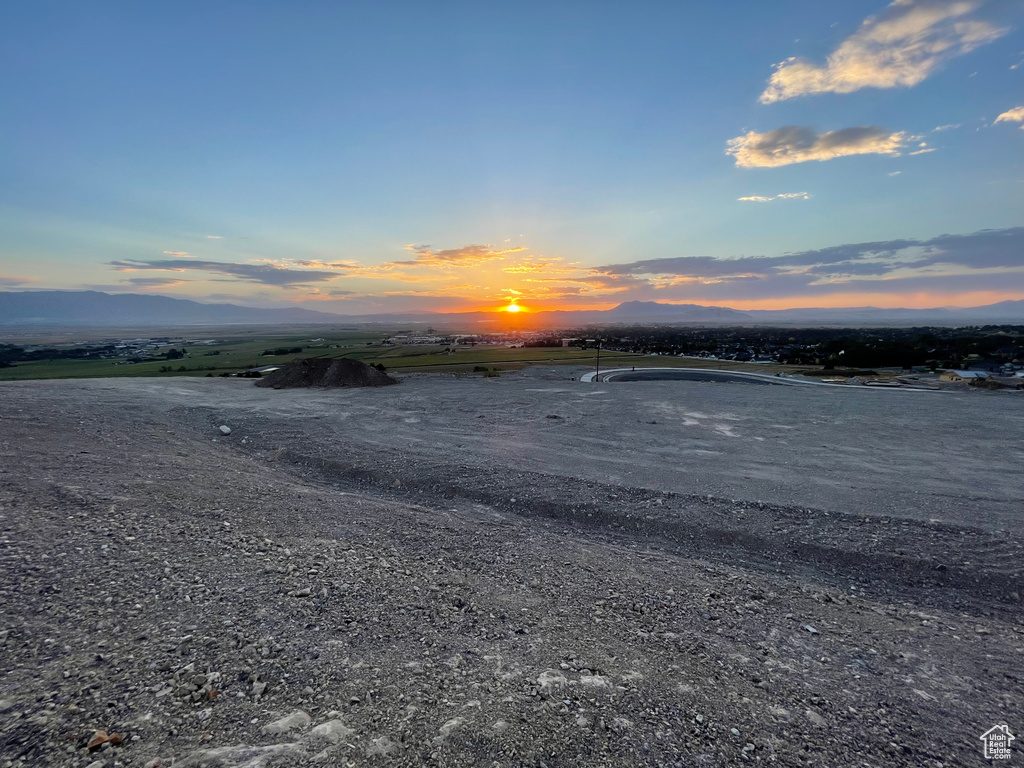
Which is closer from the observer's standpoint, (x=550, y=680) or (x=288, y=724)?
(x=288, y=724)

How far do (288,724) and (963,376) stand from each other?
43.8m

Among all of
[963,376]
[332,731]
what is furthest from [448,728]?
[963,376]

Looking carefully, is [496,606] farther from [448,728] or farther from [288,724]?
[288,724]

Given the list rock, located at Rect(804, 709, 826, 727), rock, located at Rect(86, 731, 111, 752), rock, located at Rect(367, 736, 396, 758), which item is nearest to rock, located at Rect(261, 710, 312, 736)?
rock, located at Rect(367, 736, 396, 758)

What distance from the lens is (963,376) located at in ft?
102

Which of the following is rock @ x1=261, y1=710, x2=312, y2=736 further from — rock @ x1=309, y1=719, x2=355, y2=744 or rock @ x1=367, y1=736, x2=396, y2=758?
rock @ x1=367, y1=736, x2=396, y2=758

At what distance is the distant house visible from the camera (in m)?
30.4

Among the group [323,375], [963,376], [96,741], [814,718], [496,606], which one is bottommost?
[814,718]

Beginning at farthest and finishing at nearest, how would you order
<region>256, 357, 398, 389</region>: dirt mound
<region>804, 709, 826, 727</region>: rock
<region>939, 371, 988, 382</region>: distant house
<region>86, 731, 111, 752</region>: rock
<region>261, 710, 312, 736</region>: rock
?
1. <region>939, 371, 988, 382</region>: distant house
2. <region>256, 357, 398, 389</region>: dirt mound
3. <region>804, 709, 826, 727</region>: rock
4. <region>261, 710, 312, 736</region>: rock
5. <region>86, 731, 111, 752</region>: rock

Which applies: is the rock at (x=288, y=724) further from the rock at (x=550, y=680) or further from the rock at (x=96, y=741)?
the rock at (x=550, y=680)

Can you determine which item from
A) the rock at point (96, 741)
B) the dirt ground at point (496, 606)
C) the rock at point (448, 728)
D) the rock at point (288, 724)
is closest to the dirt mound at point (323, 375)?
the dirt ground at point (496, 606)

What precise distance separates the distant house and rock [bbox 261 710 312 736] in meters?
42.5

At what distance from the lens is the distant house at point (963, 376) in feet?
99.9

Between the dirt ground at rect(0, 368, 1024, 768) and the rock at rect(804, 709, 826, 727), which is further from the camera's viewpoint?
the rock at rect(804, 709, 826, 727)
